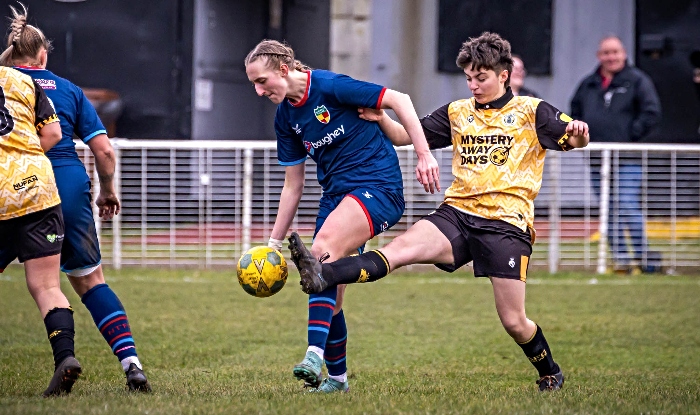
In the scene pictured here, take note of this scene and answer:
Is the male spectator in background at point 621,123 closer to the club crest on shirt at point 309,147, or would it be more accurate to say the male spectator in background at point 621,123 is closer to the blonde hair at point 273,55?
the club crest on shirt at point 309,147

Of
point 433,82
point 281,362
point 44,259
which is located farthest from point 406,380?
point 433,82

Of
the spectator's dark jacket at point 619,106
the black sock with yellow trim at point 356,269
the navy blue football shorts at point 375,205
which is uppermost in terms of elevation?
the spectator's dark jacket at point 619,106

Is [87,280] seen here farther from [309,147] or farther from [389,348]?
[389,348]

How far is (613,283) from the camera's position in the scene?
11070mm

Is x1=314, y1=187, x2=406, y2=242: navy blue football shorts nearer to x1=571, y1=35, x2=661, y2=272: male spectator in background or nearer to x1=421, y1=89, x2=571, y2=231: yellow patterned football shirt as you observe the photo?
x1=421, y1=89, x2=571, y2=231: yellow patterned football shirt

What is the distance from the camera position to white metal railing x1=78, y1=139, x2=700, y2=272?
1182 centimetres

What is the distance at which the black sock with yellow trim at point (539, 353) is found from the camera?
5.91m

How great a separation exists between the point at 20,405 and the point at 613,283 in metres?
7.53

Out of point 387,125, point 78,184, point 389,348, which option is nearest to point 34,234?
point 78,184

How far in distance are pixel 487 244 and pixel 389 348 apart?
2041 millimetres

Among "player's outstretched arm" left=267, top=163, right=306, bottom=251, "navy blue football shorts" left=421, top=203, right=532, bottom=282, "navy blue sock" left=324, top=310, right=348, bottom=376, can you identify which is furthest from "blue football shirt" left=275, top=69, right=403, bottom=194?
"navy blue sock" left=324, top=310, right=348, bottom=376

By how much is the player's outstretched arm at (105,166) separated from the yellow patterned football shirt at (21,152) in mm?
422

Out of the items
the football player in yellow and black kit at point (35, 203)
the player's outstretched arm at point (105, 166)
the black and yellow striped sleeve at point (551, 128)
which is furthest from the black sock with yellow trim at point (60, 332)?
the black and yellow striped sleeve at point (551, 128)

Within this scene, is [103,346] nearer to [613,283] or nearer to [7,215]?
[7,215]
